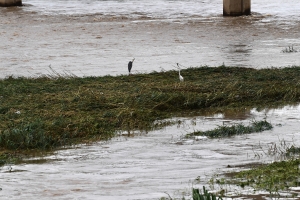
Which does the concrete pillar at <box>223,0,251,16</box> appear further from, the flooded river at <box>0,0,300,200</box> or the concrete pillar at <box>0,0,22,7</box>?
the concrete pillar at <box>0,0,22,7</box>

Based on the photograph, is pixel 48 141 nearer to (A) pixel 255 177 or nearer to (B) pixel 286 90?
(A) pixel 255 177

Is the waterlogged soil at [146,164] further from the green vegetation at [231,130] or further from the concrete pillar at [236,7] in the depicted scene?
the concrete pillar at [236,7]

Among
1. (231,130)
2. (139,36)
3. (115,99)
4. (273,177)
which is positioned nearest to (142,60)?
(139,36)

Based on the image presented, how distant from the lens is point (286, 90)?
11523 millimetres

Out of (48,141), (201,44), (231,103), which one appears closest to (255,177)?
(48,141)

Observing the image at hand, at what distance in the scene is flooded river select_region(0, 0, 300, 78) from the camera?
16500 millimetres

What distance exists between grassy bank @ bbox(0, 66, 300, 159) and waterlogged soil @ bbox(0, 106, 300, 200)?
1.53ft

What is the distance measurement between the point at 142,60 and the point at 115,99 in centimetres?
617

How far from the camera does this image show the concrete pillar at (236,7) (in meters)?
28.2

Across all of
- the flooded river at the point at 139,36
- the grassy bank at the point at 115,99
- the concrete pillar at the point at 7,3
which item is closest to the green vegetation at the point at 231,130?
the grassy bank at the point at 115,99

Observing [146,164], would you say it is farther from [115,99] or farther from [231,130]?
[115,99]

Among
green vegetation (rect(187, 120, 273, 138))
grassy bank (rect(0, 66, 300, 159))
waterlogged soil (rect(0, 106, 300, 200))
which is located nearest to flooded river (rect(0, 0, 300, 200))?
waterlogged soil (rect(0, 106, 300, 200))

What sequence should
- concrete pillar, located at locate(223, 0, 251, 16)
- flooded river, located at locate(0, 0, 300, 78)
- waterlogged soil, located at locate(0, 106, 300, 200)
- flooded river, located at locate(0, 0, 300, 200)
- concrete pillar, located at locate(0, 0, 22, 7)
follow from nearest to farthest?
waterlogged soil, located at locate(0, 106, 300, 200) → flooded river, located at locate(0, 0, 300, 200) → flooded river, located at locate(0, 0, 300, 78) → concrete pillar, located at locate(223, 0, 251, 16) → concrete pillar, located at locate(0, 0, 22, 7)

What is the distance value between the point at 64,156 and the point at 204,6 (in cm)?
2496
